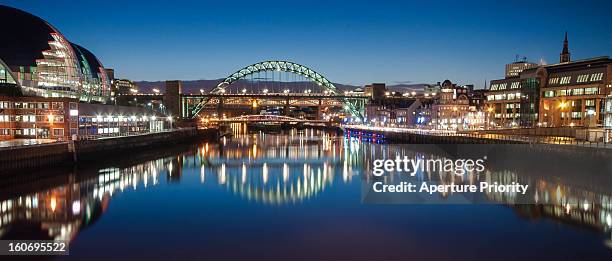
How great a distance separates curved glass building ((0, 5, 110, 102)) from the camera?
129 ft

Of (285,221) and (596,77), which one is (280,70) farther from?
(285,221)

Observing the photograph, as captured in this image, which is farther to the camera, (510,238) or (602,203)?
(602,203)

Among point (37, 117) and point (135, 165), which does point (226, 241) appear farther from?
point (37, 117)

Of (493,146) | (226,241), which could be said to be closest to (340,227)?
(226,241)

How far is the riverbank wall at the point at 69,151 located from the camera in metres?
24.3

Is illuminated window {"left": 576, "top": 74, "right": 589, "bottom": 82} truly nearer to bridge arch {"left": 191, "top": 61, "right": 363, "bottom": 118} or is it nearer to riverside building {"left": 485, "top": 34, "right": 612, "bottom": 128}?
riverside building {"left": 485, "top": 34, "right": 612, "bottom": 128}

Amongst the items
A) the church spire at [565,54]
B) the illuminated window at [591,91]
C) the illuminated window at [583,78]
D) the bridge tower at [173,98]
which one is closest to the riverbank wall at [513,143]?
the illuminated window at [591,91]

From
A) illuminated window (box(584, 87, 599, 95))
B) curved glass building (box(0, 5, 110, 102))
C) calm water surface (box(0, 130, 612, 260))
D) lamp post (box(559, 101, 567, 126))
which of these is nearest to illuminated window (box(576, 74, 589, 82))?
illuminated window (box(584, 87, 599, 95))

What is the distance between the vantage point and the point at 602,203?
18.8m

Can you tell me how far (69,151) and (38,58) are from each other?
15314 millimetres

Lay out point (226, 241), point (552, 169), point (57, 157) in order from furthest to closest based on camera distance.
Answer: point (57, 157) < point (552, 169) < point (226, 241)

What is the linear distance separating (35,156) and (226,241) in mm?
16685

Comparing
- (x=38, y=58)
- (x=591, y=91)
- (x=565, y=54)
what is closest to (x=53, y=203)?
(x=38, y=58)

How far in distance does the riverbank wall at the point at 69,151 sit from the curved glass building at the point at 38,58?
8.46 meters
